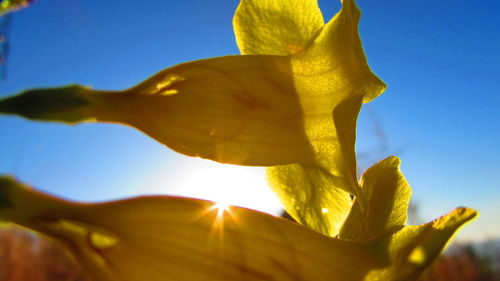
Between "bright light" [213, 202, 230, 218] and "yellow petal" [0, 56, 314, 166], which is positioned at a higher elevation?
"yellow petal" [0, 56, 314, 166]

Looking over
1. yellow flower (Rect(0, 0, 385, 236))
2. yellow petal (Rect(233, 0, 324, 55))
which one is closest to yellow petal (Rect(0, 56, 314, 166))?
yellow flower (Rect(0, 0, 385, 236))

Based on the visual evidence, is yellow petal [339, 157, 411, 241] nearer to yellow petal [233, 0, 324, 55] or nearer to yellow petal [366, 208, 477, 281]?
yellow petal [366, 208, 477, 281]

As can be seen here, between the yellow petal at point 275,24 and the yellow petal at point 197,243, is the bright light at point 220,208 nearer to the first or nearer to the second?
the yellow petal at point 197,243

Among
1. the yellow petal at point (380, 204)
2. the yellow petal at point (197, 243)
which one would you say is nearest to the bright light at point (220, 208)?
the yellow petal at point (197, 243)

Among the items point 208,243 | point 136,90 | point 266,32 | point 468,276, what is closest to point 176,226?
point 208,243

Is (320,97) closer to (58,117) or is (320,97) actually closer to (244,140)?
(244,140)
